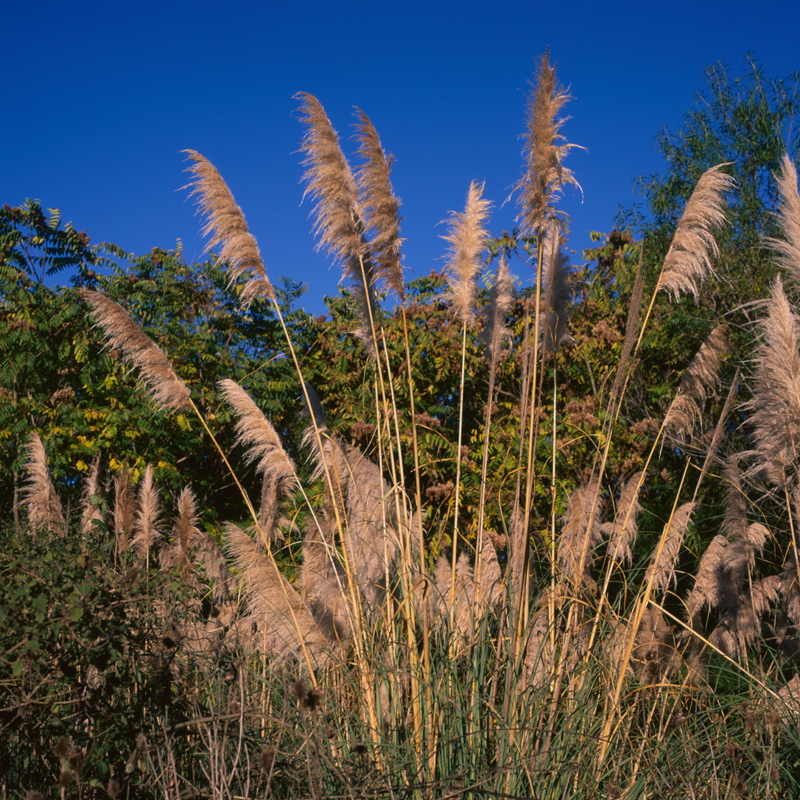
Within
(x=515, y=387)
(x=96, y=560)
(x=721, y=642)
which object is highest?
(x=515, y=387)

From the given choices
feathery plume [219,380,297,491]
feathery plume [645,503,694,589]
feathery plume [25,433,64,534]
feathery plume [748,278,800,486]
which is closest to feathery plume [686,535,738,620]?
feathery plume [645,503,694,589]

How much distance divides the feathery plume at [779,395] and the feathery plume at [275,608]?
118 inches

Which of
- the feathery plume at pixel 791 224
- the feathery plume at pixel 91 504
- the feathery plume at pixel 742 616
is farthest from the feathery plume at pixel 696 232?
the feathery plume at pixel 91 504

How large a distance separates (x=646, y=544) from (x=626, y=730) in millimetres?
5441

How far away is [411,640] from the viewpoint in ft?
10.3

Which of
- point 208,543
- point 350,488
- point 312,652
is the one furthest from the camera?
point 208,543

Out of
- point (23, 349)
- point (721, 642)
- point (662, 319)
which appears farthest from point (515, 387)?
point (23, 349)

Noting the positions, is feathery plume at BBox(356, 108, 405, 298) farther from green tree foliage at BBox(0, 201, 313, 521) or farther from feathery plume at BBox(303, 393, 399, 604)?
→ green tree foliage at BBox(0, 201, 313, 521)

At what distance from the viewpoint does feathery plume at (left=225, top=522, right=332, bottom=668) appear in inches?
163

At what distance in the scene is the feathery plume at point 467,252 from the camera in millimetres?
4062

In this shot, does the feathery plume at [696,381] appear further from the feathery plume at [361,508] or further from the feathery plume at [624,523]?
the feathery plume at [361,508]

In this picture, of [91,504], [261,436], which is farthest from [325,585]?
[91,504]

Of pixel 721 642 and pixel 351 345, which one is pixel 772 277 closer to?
pixel 721 642

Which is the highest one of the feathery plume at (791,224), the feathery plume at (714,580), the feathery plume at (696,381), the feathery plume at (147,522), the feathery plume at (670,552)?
the feathery plume at (791,224)
